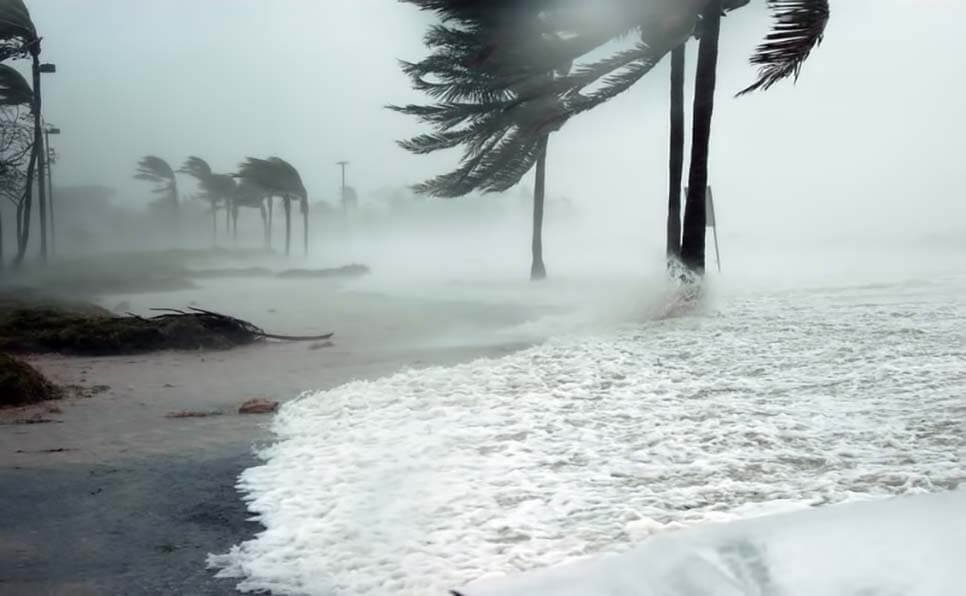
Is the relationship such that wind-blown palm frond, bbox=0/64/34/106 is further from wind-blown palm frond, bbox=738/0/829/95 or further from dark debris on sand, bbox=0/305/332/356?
wind-blown palm frond, bbox=738/0/829/95

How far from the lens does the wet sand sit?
7.80ft

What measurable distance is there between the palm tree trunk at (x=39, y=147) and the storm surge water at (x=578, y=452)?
1249cm

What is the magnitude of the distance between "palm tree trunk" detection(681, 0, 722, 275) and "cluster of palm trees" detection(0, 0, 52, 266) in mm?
11615

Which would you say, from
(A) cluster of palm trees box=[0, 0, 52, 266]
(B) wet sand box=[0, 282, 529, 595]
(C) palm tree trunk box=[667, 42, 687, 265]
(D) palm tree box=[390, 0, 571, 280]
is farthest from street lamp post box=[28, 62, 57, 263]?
(C) palm tree trunk box=[667, 42, 687, 265]

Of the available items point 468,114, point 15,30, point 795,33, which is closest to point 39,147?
point 15,30

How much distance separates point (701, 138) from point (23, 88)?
40.4ft

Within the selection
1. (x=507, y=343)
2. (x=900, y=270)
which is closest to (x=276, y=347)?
(x=507, y=343)

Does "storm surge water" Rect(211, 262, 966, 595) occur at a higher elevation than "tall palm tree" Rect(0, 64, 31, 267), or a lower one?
lower

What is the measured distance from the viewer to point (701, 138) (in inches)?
375

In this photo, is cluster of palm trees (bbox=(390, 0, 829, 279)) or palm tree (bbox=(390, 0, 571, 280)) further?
palm tree (bbox=(390, 0, 571, 280))

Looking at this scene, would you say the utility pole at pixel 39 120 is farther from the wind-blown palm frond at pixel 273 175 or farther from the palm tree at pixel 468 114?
the wind-blown palm frond at pixel 273 175

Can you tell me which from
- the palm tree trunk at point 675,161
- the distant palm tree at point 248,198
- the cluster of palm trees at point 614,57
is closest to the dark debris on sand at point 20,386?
the cluster of palm trees at point 614,57

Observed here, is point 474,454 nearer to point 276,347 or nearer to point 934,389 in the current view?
point 934,389

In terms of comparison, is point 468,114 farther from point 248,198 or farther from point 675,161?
point 248,198
